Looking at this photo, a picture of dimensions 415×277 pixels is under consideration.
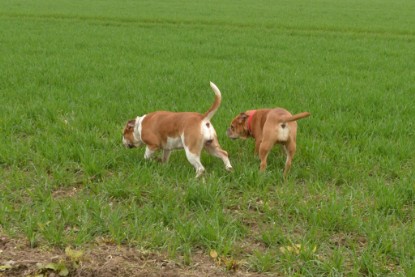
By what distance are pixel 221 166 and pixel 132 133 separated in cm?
108

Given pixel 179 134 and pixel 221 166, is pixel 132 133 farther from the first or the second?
pixel 221 166

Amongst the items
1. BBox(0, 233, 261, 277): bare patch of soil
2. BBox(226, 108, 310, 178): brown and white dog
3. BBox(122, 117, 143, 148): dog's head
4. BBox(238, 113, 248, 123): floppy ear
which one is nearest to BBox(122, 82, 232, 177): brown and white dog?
BBox(122, 117, 143, 148): dog's head

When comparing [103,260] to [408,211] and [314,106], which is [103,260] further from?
[314,106]

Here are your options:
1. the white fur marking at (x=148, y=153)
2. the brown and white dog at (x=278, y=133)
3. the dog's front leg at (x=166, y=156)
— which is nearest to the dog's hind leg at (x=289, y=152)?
the brown and white dog at (x=278, y=133)

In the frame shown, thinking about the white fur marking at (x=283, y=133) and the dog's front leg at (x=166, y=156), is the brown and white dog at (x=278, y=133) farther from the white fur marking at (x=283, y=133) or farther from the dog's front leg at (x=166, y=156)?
the dog's front leg at (x=166, y=156)

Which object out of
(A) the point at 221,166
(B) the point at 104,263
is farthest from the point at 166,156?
(B) the point at 104,263

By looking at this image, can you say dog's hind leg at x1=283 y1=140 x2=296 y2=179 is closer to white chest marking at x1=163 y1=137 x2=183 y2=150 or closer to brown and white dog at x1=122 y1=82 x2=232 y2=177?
brown and white dog at x1=122 y1=82 x2=232 y2=177

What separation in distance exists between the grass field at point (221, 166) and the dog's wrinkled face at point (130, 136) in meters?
0.16

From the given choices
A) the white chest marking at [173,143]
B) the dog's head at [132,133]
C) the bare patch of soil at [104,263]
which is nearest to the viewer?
the bare patch of soil at [104,263]

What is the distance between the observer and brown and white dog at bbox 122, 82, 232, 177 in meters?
5.07

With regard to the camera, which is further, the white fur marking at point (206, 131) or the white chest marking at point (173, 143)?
the white chest marking at point (173, 143)

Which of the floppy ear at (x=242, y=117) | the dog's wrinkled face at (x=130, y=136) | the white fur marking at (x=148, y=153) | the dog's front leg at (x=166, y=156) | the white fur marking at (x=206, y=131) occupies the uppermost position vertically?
the white fur marking at (x=206, y=131)

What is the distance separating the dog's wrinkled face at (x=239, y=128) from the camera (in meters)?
5.79

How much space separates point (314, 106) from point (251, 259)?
14.4ft
